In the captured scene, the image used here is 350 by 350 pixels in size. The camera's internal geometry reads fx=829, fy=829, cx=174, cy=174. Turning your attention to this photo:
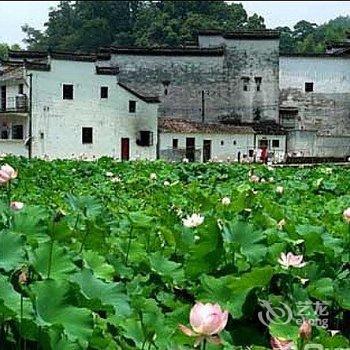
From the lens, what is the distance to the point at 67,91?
28.9 metres

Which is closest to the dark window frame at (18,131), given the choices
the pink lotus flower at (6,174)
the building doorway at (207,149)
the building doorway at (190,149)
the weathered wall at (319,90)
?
the building doorway at (190,149)

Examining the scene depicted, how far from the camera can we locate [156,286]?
5.96 feet

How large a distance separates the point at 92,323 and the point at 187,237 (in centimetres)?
Result: 71

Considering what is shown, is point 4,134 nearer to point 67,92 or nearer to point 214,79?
point 67,92

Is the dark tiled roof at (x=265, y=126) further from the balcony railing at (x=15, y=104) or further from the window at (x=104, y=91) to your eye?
the balcony railing at (x=15, y=104)

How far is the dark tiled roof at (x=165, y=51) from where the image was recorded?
32.0 meters

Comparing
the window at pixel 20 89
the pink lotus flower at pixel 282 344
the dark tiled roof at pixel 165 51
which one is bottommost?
the pink lotus flower at pixel 282 344

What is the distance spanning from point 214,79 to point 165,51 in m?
2.22

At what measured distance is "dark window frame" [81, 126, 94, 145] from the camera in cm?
2947

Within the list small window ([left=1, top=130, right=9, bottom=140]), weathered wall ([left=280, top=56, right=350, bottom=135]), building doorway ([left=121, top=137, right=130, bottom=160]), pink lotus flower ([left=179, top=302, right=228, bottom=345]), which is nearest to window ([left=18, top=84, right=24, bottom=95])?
small window ([left=1, top=130, right=9, bottom=140])

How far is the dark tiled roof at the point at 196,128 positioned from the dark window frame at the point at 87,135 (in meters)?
2.46

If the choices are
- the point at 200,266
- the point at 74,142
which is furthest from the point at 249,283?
the point at 74,142

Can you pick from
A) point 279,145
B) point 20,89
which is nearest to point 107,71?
point 20,89

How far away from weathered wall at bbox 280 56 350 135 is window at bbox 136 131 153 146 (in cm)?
641
